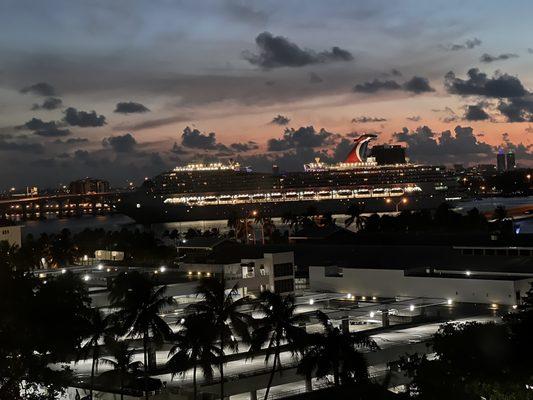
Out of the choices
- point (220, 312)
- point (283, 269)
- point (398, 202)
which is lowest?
point (398, 202)

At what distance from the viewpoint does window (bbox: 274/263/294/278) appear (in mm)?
26344

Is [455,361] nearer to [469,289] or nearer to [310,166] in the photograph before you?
[469,289]

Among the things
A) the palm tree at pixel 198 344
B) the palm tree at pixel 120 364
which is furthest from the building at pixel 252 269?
the palm tree at pixel 198 344

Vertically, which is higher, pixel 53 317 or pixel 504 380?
pixel 53 317

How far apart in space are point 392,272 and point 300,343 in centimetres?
1217

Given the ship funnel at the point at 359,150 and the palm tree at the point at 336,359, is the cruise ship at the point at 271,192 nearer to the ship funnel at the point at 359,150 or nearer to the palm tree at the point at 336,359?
the ship funnel at the point at 359,150

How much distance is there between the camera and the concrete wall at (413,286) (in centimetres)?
2381

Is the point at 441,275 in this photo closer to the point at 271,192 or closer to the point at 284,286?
the point at 284,286

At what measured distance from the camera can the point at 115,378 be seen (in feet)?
47.2

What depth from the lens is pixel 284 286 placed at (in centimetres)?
2677

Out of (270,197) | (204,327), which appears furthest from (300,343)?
(270,197)

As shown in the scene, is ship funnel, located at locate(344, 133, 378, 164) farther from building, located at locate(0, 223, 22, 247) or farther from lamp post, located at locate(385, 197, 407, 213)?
building, located at locate(0, 223, 22, 247)

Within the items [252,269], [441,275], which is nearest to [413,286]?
[441,275]

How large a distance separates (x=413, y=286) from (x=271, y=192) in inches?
2600
